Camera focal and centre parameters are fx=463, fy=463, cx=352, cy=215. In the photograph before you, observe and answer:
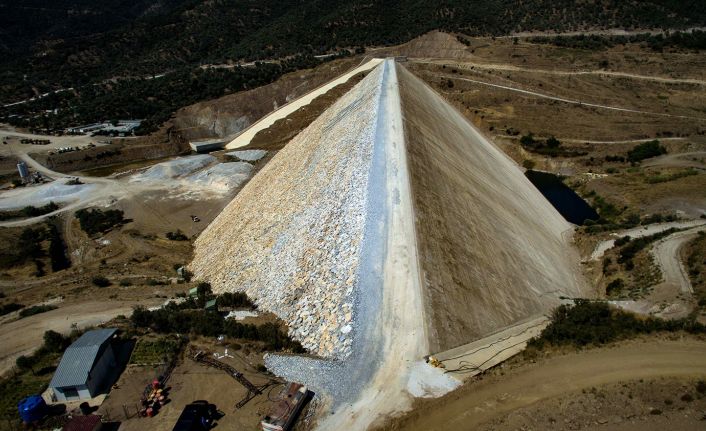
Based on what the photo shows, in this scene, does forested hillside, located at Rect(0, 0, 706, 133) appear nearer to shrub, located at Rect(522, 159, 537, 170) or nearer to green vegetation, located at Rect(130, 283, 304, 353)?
shrub, located at Rect(522, 159, 537, 170)

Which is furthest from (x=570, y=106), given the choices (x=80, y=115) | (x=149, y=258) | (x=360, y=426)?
(x=80, y=115)

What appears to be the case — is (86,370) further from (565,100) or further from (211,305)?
(565,100)

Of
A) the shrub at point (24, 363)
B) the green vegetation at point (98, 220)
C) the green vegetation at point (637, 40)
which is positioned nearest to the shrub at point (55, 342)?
the shrub at point (24, 363)

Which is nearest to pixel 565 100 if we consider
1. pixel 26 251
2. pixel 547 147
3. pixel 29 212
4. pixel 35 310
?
pixel 547 147

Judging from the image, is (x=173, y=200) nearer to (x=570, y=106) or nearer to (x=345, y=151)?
(x=345, y=151)

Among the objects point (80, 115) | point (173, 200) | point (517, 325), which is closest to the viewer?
point (517, 325)
